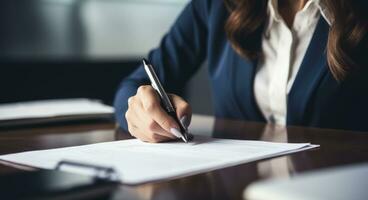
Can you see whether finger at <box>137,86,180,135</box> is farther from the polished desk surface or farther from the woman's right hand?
the polished desk surface

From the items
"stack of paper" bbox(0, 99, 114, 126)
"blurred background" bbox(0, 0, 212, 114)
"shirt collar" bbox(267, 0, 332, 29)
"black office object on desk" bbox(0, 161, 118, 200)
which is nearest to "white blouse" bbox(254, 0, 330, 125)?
"shirt collar" bbox(267, 0, 332, 29)

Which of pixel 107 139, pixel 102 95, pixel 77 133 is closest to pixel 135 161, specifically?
pixel 107 139

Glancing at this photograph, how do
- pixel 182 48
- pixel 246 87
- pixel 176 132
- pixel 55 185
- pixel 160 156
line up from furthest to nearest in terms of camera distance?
pixel 182 48
pixel 246 87
pixel 176 132
pixel 160 156
pixel 55 185

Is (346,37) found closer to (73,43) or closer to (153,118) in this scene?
(153,118)

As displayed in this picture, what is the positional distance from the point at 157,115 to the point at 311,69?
0.44 metres

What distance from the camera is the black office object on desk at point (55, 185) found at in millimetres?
506

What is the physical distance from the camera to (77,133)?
41.6 inches

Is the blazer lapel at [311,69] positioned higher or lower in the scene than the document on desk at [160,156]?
higher

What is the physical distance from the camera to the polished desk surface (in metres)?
0.56

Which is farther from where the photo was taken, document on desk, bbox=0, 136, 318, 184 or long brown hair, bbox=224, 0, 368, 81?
long brown hair, bbox=224, 0, 368, 81

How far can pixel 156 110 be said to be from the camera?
0.89 metres

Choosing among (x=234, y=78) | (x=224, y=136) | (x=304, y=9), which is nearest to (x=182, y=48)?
(x=234, y=78)

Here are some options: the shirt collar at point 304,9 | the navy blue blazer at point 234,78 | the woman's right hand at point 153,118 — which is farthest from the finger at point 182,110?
the shirt collar at point 304,9

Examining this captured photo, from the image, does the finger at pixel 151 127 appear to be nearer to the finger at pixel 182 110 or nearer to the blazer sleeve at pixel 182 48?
the finger at pixel 182 110
